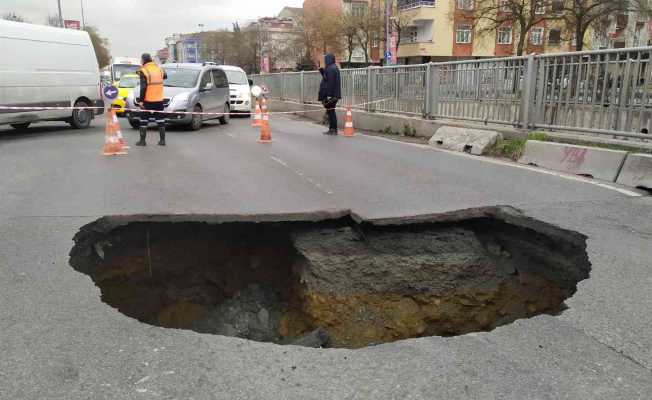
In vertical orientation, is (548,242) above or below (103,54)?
below

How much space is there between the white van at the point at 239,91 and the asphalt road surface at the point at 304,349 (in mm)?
12207

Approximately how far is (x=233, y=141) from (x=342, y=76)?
6471 millimetres

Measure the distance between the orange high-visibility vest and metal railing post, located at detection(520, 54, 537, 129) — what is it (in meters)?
7.39

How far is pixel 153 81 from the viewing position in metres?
10.8

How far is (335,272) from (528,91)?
6.50 metres

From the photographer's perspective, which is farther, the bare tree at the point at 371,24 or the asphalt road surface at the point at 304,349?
the bare tree at the point at 371,24

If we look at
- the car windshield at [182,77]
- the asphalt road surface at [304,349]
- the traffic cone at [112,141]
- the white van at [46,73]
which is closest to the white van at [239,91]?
the car windshield at [182,77]

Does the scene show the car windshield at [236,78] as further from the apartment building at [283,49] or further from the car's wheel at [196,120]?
the apartment building at [283,49]

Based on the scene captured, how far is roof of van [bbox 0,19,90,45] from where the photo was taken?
11.7 m

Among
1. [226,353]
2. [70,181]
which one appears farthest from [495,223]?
[70,181]

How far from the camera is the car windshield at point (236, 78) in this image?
1980 cm

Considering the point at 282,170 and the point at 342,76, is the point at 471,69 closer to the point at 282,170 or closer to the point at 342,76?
the point at 282,170

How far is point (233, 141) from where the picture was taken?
41.2ft

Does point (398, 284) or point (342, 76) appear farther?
point (342, 76)
